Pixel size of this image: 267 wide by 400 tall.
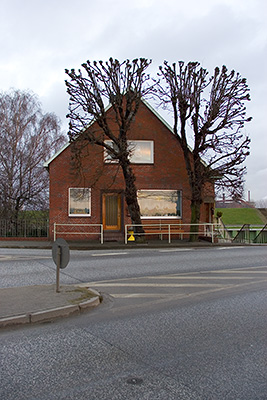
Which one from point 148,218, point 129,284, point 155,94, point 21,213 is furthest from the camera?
point 21,213

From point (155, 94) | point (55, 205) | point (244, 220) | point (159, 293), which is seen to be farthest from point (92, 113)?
point (244, 220)

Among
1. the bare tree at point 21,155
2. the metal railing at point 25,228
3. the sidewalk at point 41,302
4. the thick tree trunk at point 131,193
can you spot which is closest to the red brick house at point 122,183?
the metal railing at point 25,228

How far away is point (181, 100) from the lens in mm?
19516

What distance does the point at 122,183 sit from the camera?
71.3ft

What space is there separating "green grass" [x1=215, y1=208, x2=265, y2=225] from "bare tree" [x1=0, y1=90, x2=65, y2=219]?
32.5 m

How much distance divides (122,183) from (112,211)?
1730 millimetres

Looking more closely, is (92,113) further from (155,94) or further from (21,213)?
(21,213)

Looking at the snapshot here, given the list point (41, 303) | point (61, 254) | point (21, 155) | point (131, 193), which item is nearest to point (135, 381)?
point (41, 303)

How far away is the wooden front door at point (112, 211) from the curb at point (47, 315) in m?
14.9

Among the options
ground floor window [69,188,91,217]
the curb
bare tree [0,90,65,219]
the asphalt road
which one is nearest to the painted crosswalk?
the asphalt road

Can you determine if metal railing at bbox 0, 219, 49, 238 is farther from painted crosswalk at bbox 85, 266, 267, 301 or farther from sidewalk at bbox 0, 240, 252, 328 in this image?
sidewalk at bbox 0, 240, 252, 328

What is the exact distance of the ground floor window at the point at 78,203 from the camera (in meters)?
21.3

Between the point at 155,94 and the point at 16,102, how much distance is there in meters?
13.5

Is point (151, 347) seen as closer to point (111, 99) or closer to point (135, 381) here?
point (135, 381)
